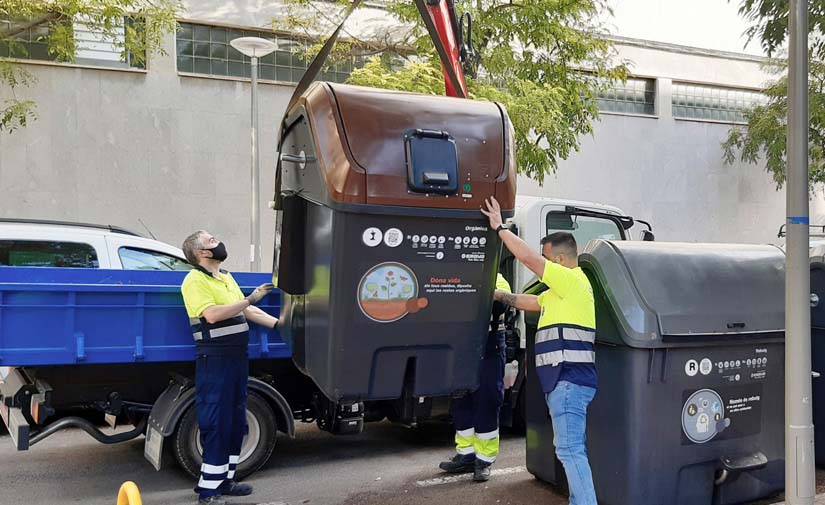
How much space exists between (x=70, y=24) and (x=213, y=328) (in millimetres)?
7648

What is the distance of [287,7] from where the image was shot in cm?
1250

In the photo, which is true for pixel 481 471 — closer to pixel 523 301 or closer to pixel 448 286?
pixel 523 301

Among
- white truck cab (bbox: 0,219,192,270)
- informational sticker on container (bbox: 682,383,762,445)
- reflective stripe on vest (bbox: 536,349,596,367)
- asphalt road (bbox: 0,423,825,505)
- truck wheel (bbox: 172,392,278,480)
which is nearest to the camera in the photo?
reflective stripe on vest (bbox: 536,349,596,367)

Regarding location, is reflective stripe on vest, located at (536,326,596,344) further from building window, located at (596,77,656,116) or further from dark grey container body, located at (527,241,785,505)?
building window, located at (596,77,656,116)

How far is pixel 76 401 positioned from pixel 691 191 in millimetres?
16160

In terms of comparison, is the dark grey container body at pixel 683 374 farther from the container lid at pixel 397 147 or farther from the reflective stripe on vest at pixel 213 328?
the reflective stripe on vest at pixel 213 328

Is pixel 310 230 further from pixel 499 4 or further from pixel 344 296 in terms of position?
pixel 499 4

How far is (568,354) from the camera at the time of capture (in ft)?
13.0

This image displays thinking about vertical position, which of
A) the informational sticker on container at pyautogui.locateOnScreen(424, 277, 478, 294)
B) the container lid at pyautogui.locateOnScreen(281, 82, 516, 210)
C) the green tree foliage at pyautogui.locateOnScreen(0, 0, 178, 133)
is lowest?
Answer: the informational sticker on container at pyautogui.locateOnScreen(424, 277, 478, 294)

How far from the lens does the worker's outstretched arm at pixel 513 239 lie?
3906 mm

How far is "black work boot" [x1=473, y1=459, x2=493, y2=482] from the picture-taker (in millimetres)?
5035

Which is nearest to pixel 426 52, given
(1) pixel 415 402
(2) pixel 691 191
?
(1) pixel 415 402

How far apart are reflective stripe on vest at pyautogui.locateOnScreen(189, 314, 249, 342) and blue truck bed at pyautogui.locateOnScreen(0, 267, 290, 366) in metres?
0.30

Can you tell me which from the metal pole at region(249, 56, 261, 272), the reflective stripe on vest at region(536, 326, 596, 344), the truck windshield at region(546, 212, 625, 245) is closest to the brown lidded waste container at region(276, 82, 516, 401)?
the reflective stripe on vest at region(536, 326, 596, 344)
